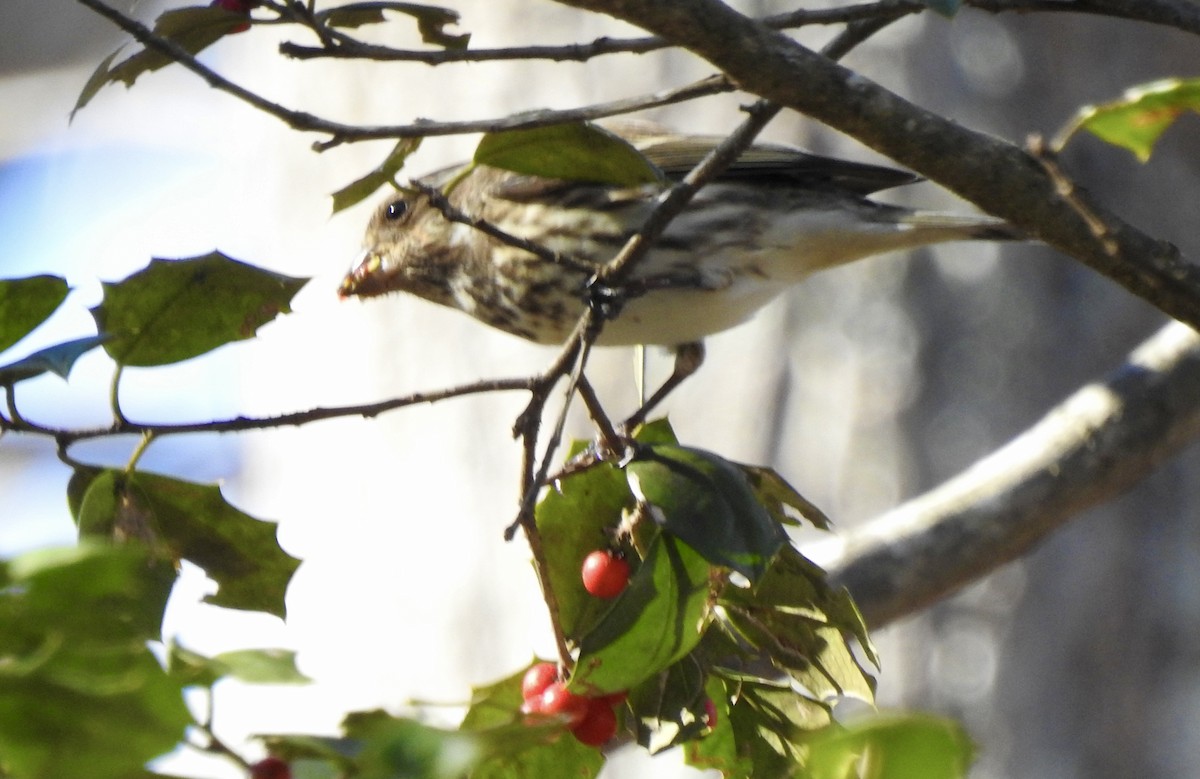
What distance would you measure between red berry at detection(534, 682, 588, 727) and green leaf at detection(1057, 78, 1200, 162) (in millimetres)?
591

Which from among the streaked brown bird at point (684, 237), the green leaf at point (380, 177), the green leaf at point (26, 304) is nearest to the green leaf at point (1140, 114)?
the green leaf at point (380, 177)

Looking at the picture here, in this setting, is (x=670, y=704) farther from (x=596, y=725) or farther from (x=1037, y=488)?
(x=1037, y=488)

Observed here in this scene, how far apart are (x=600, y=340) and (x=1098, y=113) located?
121cm

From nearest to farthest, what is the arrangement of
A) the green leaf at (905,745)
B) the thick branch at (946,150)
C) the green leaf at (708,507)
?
the green leaf at (905,745), the green leaf at (708,507), the thick branch at (946,150)

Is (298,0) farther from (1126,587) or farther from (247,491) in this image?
(247,491)

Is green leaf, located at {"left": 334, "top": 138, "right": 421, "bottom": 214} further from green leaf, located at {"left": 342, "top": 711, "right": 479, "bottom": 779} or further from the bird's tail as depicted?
the bird's tail

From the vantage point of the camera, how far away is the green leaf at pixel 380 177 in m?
1.25

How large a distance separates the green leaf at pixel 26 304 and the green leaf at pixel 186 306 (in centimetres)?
11

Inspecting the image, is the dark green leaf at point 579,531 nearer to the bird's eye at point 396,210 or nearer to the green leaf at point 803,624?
the green leaf at point 803,624

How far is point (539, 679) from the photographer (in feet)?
3.79

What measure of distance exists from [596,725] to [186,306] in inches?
20.2

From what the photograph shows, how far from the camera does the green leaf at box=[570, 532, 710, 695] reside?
0.99 meters

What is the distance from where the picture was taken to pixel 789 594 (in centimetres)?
120

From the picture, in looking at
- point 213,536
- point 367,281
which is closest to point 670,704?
point 213,536
